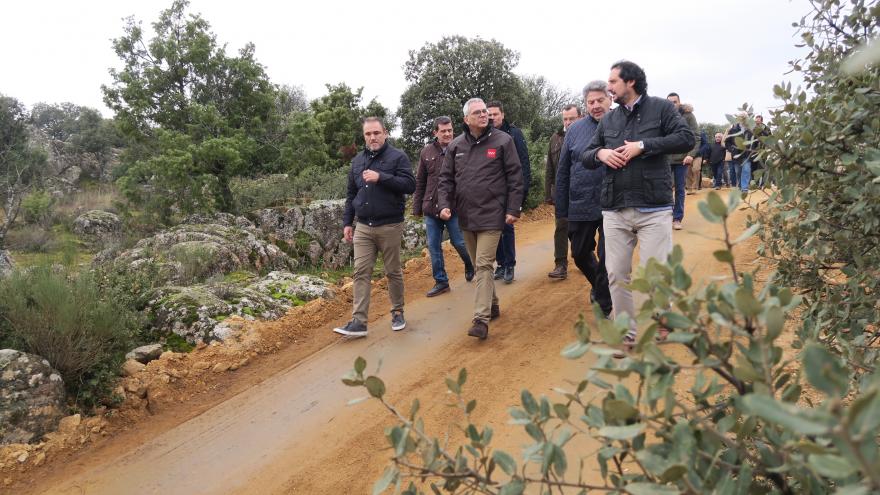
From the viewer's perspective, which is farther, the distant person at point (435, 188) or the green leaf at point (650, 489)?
the distant person at point (435, 188)

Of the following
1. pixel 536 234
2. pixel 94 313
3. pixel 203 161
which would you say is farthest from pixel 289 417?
pixel 203 161

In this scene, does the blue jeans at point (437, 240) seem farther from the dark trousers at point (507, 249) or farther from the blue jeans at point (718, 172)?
the blue jeans at point (718, 172)

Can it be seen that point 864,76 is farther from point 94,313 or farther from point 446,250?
point 446,250

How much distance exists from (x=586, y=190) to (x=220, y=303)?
3.88 m

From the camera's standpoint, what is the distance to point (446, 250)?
8.73 m

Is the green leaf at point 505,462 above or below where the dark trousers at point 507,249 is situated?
above

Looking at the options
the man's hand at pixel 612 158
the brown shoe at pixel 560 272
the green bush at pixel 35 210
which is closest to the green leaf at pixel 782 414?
the man's hand at pixel 612 158

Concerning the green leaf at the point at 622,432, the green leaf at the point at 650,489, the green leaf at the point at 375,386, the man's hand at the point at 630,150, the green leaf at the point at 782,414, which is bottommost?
the green leaf at the point at 650,489

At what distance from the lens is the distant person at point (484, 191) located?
16.1 feet

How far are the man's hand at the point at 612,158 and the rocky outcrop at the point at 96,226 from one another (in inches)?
551

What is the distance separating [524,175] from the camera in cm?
646

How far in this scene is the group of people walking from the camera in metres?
3.84

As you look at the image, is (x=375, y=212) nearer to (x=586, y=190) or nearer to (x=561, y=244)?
(x=586, y=190)

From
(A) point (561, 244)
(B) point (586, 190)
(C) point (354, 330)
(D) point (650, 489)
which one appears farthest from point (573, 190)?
(D) point (650, 489)
